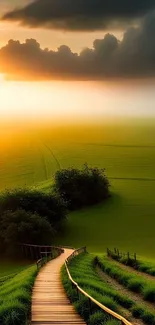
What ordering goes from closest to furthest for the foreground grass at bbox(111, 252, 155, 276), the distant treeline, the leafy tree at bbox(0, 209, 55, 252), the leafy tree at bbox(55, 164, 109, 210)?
the foreground grass at bbox(111, 252, 155, 276) → the leafy tree at bbox(0, 209, 55, 252) → the distant treeline → the leafy tree at bbox(55, 164, 109, 210)

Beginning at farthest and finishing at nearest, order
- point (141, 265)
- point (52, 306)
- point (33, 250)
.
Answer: point (33, 250), point (141, 265), point (52, 306)

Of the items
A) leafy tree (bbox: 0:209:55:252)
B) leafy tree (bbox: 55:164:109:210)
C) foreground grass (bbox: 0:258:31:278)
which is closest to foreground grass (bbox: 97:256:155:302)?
foreground grass (bbox: 0:258:31:278)

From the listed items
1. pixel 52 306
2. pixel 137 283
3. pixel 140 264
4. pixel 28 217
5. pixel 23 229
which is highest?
pixel 28 217

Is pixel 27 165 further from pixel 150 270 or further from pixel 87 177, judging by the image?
pixel 150 270

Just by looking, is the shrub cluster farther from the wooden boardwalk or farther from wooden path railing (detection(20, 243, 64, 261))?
the wooden boardwalk

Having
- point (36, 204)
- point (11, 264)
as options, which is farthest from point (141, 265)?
point (36, 204)

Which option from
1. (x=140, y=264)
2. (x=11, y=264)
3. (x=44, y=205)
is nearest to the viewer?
(x=140, y=264)

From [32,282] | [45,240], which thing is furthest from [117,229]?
[32,282]

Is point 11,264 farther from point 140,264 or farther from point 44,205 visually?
point 140,264
